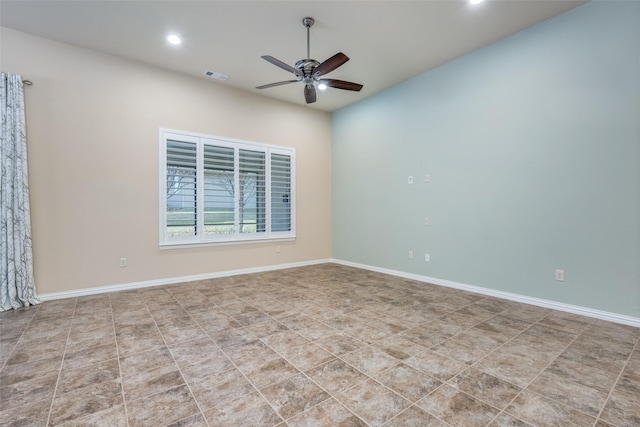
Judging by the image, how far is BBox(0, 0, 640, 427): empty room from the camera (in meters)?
1.89

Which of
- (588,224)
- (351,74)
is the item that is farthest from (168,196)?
(588,224)

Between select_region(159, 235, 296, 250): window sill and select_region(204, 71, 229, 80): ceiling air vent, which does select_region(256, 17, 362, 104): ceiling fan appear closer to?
select_region(204, 71, 229, 80): ceiling air vent

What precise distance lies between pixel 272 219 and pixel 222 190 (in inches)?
44.0

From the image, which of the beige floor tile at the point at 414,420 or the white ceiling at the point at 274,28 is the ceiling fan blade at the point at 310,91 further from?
the beige floor tile at the point at 414,420

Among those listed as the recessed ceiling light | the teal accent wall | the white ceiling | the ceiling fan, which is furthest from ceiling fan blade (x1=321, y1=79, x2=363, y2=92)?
the recessed ceiling light

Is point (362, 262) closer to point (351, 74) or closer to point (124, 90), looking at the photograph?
point (351, 74)

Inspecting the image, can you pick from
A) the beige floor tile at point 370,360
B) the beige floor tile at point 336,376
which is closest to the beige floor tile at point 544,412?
the beige floor tile at point 370,360

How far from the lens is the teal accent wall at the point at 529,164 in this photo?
2930 millimetres

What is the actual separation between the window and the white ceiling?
1278mm

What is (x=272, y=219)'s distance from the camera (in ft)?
18.4

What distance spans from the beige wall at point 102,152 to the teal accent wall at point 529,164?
293 cm

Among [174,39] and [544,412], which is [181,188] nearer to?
[174,39]

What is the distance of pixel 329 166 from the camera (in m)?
6.46

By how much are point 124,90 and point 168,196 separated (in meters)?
1.62
